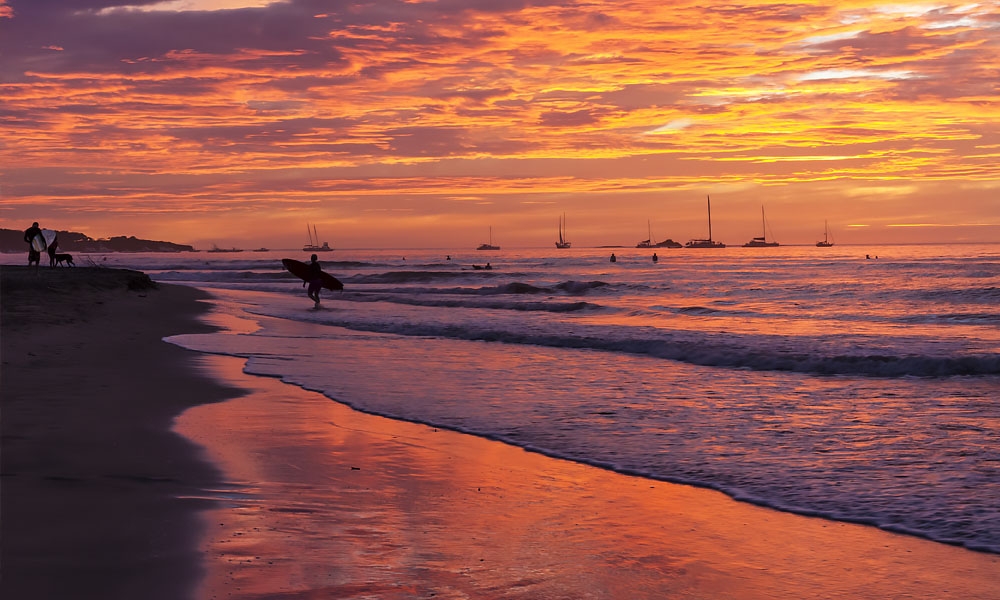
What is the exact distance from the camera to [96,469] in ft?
24.8

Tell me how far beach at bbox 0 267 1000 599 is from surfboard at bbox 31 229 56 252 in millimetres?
27160

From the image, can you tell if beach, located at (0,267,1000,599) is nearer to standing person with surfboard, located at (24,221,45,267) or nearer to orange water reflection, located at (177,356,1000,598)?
orange water reflection, located at (177,356,1000,598)

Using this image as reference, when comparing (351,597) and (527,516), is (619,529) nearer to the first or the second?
(527,516)

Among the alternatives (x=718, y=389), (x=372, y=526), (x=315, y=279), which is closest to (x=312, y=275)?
(x=315, y=279)

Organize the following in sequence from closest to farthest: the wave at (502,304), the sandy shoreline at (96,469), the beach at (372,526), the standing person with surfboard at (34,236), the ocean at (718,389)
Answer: the sandy shoreline at (96,469) < the beach at (372,526) < the ocean at (718,389) < the standing person with surfboard at (34,236) < the wave at (502,304)

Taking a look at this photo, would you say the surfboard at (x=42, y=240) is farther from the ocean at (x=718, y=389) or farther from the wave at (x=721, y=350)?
the wave at (x=721, y=350)

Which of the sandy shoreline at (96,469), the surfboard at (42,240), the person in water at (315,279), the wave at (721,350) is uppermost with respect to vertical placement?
the surfboard at (42,240)

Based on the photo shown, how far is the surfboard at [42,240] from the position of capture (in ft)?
115

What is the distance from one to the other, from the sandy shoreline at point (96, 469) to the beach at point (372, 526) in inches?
0.9

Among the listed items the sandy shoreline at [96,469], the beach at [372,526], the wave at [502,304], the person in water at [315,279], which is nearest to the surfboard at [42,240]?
the person in water at [315,279]

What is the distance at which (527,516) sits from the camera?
22.7ft

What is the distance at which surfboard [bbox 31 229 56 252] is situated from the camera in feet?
115

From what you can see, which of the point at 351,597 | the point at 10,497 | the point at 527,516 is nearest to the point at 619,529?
the point at 527,516

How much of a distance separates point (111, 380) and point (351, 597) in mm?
10054
